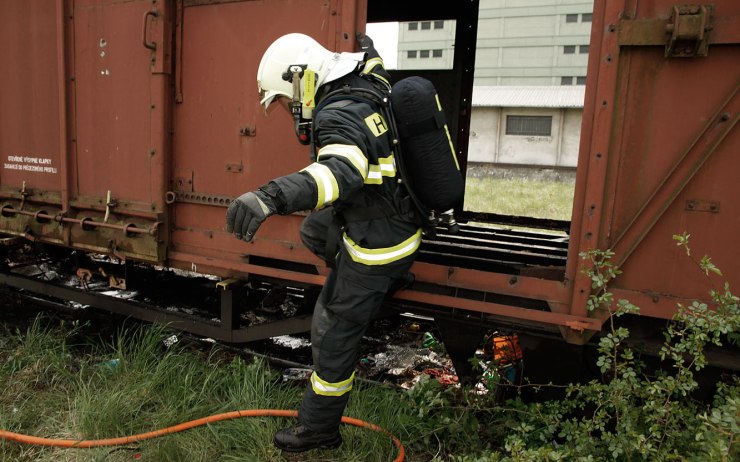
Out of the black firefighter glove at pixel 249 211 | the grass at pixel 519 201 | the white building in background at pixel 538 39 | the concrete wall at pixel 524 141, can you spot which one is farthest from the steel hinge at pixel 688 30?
the white building in background at pixel 538 39

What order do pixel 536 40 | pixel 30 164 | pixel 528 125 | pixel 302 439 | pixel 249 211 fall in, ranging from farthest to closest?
1. pixel 536 40
2. pixel 528 125
3. pixel 30 164
4. pixel 302 439
5. pixel 249 211

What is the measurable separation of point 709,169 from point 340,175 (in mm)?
1682

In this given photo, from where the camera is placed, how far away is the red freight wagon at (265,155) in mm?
2562

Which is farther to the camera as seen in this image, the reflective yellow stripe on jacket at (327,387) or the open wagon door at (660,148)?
the reflective yellow stripe on jacket at (327,387)

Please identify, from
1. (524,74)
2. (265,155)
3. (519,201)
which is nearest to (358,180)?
(265,155)

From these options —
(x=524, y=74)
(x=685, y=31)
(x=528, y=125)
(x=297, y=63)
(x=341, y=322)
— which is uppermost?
(x=524, y=74)

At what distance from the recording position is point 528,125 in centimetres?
2888

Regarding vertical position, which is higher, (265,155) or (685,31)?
(685,31)

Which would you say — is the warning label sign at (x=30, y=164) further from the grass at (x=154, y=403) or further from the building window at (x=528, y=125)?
the building window at (x=528, y=125)

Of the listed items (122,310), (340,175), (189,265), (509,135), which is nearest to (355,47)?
(340,175)

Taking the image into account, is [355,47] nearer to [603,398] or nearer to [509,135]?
[603,398]

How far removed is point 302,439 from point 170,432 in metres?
0.80

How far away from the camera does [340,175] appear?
90.0 inches

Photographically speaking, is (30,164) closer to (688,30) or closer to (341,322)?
(341,322)
